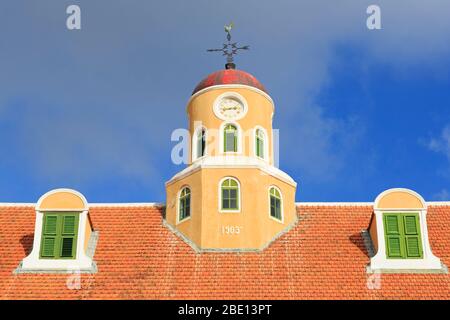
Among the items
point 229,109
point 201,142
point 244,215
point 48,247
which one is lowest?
point 48,247

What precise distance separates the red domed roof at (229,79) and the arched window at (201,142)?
1.94m

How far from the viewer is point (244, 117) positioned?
89.0 feet

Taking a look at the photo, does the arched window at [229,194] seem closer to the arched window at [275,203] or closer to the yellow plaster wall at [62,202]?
the arched window at [275,203]

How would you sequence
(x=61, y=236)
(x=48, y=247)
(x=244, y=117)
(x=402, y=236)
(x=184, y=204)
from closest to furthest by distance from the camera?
(x=48, y=247) < (x=61, y=236) < (x=402, y=236) < (x=184, y=204) < (x=244, y=117)

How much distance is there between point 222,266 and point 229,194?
3116 mm

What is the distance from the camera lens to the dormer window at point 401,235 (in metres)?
23.4

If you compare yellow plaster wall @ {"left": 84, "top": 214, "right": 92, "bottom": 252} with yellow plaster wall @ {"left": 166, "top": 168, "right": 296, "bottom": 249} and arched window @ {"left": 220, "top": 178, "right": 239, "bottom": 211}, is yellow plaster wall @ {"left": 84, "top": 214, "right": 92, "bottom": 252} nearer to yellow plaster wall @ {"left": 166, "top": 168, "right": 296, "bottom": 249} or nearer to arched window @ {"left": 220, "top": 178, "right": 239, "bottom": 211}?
yellow plaster wall @ {"left": 166, "top": 168, "right": 296, "bottom": 249}

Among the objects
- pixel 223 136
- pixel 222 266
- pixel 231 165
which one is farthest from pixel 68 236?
pixel 223 136

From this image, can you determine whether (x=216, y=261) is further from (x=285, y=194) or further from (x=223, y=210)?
(x=285, y=194)

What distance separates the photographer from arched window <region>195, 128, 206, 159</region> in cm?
2716

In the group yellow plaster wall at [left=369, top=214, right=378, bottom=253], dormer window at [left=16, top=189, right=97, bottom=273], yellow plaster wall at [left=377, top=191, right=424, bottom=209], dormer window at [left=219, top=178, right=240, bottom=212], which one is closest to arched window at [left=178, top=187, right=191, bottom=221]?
dormer window at [left=219, top=178, right=240, bottom=212]

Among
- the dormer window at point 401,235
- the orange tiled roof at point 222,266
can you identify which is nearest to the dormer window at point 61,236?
the orange tiled roof at point 222,266

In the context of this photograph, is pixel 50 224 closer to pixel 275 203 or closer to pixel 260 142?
pixel 275 203
